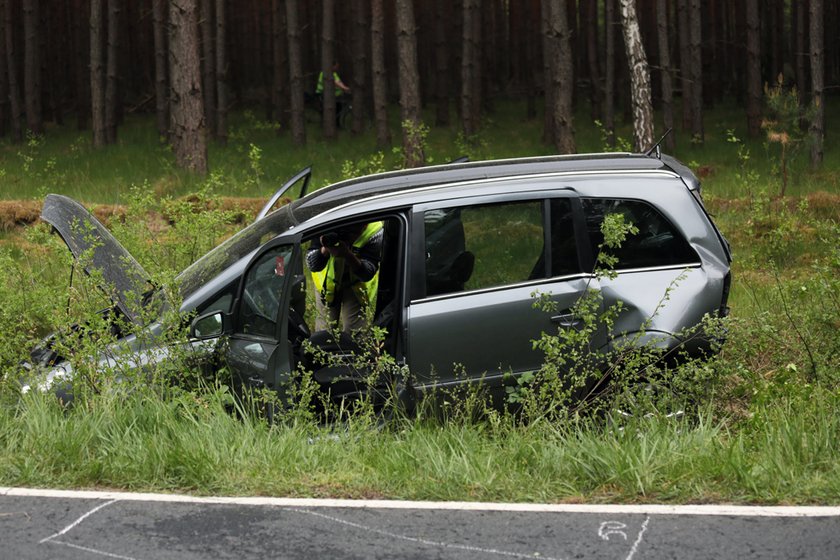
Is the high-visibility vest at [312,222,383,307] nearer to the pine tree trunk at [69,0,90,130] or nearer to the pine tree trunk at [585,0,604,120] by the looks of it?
the pine tree trunk at [585,0,604,120]

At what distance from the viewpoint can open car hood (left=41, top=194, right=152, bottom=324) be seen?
22.4 ft

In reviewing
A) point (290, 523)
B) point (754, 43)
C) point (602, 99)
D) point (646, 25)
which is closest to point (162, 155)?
point (754, 43)

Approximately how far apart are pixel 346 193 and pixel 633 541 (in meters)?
3.36

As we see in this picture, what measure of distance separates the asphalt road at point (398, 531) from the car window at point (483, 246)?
1.71 m

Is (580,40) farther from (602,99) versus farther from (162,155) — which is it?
(162,155)

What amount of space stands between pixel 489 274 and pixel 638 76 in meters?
9.82

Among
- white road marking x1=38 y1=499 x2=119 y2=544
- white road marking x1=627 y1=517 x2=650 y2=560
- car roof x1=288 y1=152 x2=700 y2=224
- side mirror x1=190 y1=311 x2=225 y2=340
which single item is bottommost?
white road marking x1=627 y1=517 x2=650 y2=560

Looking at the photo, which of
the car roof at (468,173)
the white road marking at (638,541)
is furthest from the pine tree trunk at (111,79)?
the white road marking at (638,541)

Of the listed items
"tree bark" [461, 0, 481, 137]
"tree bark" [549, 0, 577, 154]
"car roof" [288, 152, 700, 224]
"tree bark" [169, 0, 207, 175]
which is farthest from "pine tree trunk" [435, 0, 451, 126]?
"car roof" [288, 152, 700, 224]

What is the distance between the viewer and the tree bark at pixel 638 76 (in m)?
15.6

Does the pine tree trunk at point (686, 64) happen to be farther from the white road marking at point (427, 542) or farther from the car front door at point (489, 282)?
the white road marking at point (427, 542)

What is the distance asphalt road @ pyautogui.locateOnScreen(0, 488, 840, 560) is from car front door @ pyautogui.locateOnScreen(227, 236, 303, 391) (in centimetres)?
120

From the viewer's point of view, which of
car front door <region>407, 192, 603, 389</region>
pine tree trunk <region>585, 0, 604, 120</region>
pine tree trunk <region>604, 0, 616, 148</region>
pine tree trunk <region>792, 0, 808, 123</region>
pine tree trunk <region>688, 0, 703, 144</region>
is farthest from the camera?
pine tree trunk <region>585, 0, 604, 120</region>

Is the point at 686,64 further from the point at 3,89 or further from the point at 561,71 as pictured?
the point at 3,89
